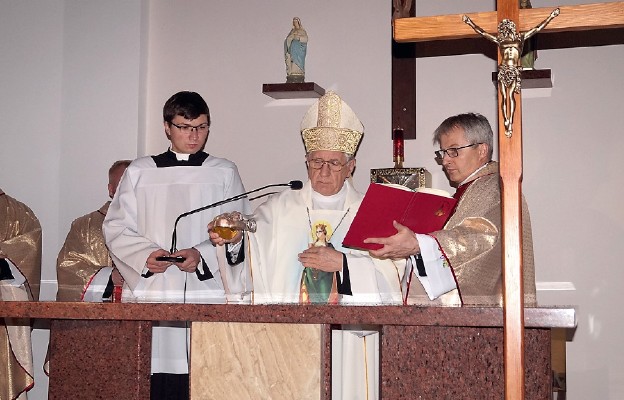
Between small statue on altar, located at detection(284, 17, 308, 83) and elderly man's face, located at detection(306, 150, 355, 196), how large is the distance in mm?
1556

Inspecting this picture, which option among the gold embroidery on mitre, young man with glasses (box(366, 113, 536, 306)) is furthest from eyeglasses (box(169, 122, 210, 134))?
young man with glasses (box(366, 113, 536, 306))

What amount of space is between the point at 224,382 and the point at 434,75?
3967 mm

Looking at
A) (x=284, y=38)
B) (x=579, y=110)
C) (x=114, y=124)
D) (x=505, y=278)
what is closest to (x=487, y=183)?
(x=505, y=278)

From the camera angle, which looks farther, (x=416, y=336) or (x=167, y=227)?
(x=167, y=227)

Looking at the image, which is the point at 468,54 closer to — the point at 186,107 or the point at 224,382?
the point at 186,107

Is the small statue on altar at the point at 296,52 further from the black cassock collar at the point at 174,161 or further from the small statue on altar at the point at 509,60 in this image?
the small statue on altar at the point at 509,60

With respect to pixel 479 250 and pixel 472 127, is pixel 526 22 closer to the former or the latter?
pixel 479 250

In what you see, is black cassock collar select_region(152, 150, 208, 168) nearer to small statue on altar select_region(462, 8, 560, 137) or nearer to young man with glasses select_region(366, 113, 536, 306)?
young man with glasses select_region(366, 113, 536, 306)

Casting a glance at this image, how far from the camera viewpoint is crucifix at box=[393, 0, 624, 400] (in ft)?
8.70

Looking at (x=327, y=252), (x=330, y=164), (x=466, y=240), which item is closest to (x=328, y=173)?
(x=330, y=164)

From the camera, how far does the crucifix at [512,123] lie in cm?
265

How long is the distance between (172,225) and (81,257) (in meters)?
1.22

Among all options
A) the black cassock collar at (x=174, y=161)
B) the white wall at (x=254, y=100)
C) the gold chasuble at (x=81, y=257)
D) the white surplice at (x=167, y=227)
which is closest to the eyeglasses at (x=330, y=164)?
the white surplice at (x=167, y=227)

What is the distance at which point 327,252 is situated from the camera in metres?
4.57
